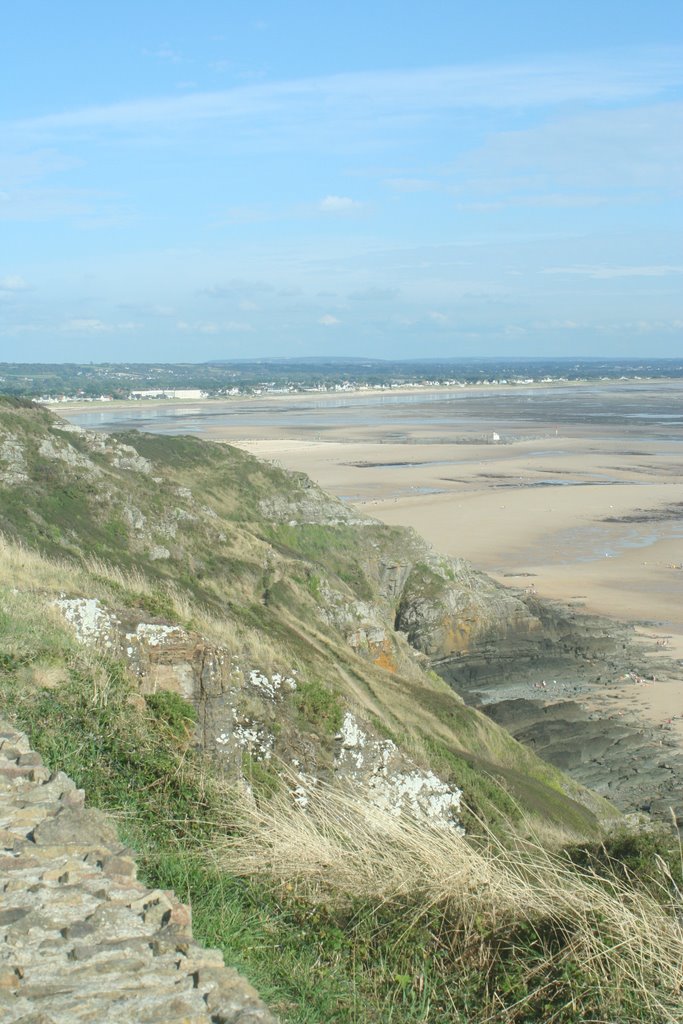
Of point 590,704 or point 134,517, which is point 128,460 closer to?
point 134,517

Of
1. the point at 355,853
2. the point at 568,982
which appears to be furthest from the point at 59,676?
the point at 568,982

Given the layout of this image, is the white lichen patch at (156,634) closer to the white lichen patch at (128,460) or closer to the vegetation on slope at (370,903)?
the vegetation on slope at (370,903)

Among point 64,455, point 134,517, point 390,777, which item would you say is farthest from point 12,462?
point 390,777

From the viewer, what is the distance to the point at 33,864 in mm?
4488

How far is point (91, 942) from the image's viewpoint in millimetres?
3928

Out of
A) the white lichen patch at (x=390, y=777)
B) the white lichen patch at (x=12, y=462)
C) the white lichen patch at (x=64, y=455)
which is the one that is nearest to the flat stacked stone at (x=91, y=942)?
the white lichen patch at (x=390, y=777)

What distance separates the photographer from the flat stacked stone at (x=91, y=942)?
3.56 meters

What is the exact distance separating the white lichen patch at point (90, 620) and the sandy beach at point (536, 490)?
14033 mm

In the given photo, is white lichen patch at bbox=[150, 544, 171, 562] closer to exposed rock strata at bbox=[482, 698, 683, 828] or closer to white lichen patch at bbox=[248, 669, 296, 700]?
exposed rock strata at bbox=[482, 698, 683, 828]

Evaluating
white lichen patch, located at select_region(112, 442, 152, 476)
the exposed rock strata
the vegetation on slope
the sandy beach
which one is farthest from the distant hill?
the sandy beach

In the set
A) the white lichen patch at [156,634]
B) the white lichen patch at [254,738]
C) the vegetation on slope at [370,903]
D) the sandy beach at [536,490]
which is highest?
the white lichen patch at [156,634]

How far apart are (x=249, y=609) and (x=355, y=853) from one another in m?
10.2

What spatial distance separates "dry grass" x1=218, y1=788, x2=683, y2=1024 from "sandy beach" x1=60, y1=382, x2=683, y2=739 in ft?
50.7

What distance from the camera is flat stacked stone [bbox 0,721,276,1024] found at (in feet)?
11.7
